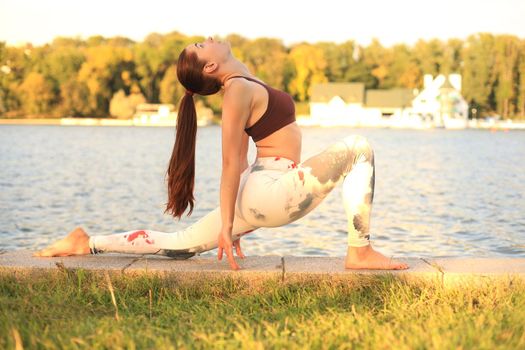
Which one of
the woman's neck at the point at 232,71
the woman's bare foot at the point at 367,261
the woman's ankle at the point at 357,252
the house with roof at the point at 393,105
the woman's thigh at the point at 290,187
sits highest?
the woman's neck at the point at 232,71

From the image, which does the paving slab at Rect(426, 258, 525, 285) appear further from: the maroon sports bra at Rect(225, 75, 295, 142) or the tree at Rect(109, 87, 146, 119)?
the tree at Rect(109, 87, 146, 119)

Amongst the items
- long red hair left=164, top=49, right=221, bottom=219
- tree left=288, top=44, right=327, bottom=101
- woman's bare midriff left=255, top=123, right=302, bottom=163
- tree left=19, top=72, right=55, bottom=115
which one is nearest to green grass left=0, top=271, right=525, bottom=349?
long red hair left=164, top=49, right=221, bottom=219

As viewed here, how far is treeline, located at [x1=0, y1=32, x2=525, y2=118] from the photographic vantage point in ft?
238

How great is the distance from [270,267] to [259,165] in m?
0.47

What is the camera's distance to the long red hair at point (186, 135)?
341cm

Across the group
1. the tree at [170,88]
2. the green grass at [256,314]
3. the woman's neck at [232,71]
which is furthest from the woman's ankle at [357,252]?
the tree at [170,88]

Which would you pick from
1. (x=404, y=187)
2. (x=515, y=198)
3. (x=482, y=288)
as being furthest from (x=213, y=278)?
(x=404, y=187)

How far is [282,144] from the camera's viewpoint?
3.48m

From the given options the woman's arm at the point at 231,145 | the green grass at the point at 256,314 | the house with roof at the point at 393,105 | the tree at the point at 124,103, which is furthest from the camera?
the tree at the point at 124,103

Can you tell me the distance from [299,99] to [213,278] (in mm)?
77943

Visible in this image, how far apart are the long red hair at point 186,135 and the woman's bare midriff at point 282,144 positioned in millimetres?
327

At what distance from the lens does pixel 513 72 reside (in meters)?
72.7

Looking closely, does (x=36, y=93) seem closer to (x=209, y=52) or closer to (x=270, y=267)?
(x=209, y=52)

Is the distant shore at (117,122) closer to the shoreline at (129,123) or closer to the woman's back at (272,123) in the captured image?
the shoreline at (129,123)
